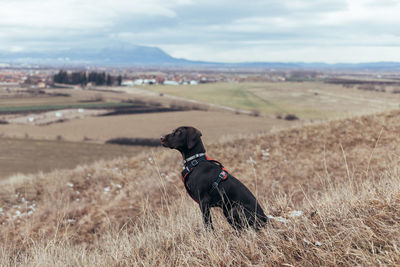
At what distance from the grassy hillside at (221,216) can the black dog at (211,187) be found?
23 cm

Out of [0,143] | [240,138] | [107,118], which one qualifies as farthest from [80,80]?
[240,138]

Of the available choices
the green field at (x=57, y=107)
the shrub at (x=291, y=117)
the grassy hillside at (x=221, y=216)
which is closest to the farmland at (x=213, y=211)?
the grassy hillside at (x=221, y=216)

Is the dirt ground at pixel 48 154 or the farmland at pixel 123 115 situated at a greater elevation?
the farmland at pixel 123 115

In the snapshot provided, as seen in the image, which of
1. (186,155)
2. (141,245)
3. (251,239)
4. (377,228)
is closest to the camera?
(377,228)

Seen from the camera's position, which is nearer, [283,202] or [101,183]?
[283,202]

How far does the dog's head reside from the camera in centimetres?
422

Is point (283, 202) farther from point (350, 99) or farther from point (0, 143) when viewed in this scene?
point (350, 99)

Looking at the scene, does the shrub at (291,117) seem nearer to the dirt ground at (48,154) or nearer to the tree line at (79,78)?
the dirt ground at (48,154)

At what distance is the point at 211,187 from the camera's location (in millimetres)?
3875

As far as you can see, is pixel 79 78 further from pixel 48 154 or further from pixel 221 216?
pixel 221 216

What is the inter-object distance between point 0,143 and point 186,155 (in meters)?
35.8

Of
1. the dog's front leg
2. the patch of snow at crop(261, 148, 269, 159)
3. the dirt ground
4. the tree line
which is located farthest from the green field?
the dog's front leg

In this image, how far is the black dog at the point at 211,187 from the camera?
12.0 feet

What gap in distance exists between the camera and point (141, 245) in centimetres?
364
